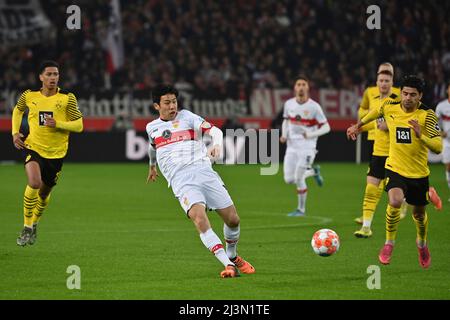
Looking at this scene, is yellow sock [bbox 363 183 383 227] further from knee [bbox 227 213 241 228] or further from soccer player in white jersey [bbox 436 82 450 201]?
soccer player in white jersey [bbox 436 82 450 201]

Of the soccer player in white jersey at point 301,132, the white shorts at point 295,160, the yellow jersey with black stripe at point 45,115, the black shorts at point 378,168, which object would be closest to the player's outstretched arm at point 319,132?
the soccer player in white jersey at point 301,132

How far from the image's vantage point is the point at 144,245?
1280 centimetres

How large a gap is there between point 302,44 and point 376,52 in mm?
2596

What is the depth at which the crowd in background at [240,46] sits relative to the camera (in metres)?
31.8

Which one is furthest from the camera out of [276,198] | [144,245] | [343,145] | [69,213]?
[343,145]

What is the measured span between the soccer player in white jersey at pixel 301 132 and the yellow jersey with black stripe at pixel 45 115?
5.32 m

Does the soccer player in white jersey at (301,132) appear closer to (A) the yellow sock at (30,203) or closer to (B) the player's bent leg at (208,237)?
(A) the yellow sock at (30,203)

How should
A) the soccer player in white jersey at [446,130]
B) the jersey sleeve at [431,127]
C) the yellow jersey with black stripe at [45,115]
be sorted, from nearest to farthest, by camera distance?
the jersey sleeve at [431,127]
the yellow jersey with black stripe at [45,115]
the soccer player in white jersey at [446,130]

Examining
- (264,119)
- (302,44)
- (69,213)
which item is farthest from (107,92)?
(69,213)

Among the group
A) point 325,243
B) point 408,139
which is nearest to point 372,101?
point 408,139

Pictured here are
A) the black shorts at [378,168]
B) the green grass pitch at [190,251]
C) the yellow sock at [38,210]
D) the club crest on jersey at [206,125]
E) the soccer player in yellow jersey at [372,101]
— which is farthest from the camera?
the soccer player in yellow jersey at [372,101]

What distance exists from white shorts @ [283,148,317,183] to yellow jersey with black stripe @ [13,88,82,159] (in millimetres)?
5606

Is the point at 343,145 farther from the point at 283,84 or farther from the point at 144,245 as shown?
the point at 144,245

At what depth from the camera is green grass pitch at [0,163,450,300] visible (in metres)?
9.32
